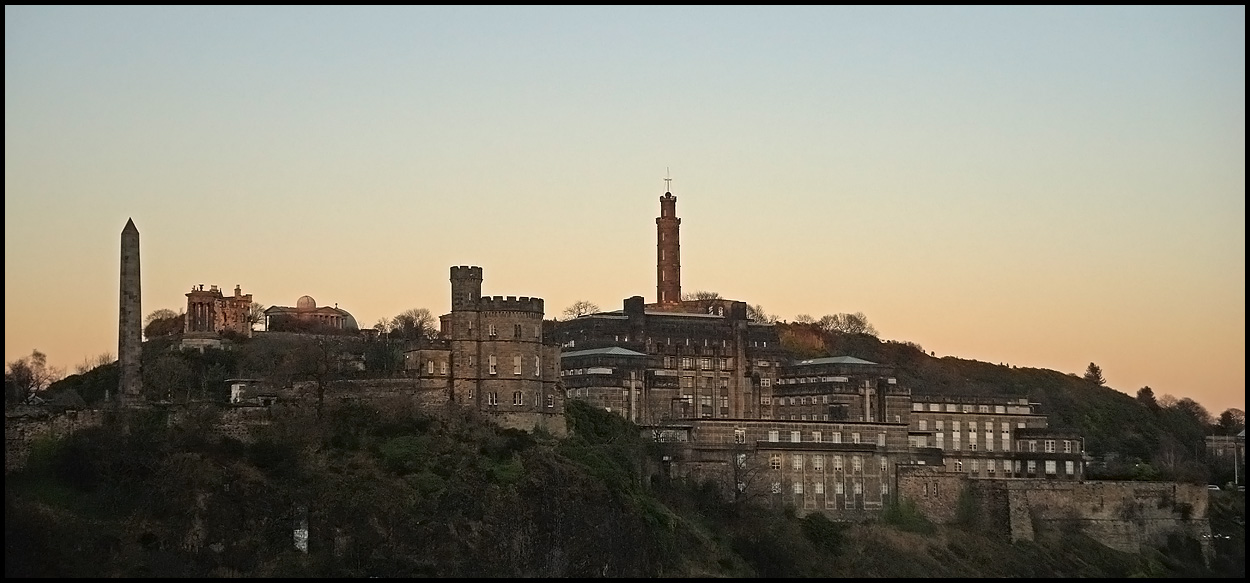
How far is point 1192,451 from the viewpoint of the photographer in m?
142

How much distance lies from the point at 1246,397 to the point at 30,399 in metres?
52.7

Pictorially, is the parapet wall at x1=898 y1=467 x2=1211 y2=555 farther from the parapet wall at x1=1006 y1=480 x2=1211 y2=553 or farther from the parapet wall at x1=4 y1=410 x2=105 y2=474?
the parapet wall at x1=4 y1=410 x2=105 y2=474

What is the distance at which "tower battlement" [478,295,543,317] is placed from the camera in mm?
96000

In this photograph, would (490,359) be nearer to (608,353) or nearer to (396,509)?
(396,509)

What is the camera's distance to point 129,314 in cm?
9181

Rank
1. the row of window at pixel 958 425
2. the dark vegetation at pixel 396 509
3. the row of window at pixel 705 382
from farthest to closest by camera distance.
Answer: the row of window at pixel 705 382 → the row of window at pixel 958 425 → the dark vegetation at pixel 396 509

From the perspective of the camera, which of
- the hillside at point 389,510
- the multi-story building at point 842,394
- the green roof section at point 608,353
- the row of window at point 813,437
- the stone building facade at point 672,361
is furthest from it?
the green roof section at point 608,353

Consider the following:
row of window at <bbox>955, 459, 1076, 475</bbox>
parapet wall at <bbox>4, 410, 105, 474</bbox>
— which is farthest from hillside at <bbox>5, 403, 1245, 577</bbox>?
row of window at <bbox>955, 459, 1076, 475</bbox>

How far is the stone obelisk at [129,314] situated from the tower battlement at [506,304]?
599 inches

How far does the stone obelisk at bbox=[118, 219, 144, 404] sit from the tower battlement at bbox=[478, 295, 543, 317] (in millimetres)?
15223

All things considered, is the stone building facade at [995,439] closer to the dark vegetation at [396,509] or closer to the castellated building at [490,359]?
the dark vegetation at [396,509]

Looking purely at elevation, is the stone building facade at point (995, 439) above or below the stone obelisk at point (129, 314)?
below

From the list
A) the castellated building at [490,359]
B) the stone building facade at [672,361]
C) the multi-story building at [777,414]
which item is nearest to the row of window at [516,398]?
the castellated building at [490,359]

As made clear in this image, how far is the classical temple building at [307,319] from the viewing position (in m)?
124
